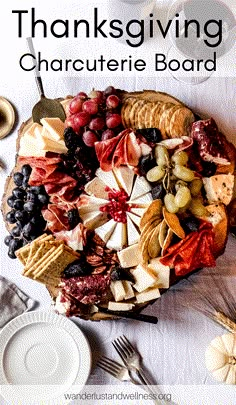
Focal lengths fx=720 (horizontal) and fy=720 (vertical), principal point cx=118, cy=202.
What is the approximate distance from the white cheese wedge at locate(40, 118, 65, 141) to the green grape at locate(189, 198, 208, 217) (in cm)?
29

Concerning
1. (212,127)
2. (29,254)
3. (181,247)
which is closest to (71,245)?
(29,254)

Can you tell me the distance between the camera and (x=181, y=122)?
4.61 ft

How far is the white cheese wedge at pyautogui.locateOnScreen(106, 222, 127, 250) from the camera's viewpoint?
1.41m

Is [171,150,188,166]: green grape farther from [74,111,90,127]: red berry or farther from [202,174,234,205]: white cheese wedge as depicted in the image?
[74,111,90,127]: red berry

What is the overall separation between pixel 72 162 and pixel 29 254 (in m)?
0.20

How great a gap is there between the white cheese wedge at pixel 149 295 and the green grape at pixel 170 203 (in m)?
0.17

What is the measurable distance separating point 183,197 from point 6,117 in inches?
18.5

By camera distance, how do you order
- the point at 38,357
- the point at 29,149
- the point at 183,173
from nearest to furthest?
1. the point at 183,173
2. the point at 29,149
3. the point at 38,357

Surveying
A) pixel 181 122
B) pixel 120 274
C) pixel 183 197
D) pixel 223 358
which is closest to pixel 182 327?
pixel 223 358

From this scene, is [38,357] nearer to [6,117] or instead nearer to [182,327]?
[182,327]

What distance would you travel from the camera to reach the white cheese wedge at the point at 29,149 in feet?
4.73

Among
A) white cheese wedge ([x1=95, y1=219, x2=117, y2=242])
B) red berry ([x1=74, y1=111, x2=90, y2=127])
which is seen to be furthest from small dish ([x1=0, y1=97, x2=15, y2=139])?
white cheese wedge ([x1=95, y1=219, x2=117, y2=242])

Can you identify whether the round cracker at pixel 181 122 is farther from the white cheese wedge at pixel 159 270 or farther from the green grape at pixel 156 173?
the white cheese wedge at pixel 159 270

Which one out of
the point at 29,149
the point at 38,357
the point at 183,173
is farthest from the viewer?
the point at 38,357
